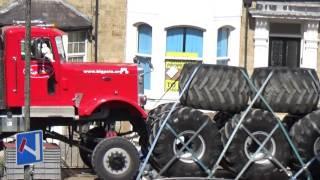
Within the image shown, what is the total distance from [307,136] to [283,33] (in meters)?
11.2

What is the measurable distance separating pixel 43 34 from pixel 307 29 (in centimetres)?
1074

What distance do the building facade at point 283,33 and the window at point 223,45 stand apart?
2.48 feet

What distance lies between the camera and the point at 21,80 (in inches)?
627

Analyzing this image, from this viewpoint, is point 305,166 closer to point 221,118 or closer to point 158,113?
point 221,118

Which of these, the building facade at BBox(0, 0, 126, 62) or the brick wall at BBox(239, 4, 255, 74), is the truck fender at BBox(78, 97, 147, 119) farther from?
the brick wall at BBox(239, 4, 255, 74)

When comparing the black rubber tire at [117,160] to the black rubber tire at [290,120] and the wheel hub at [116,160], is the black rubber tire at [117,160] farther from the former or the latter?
the black rubber tire at [290,120]

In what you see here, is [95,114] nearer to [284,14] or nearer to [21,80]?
[21,80]

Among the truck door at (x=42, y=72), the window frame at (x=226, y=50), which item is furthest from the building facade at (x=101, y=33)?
the truck door at (x=42, y=72)

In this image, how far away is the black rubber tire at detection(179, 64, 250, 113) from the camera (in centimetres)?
1362

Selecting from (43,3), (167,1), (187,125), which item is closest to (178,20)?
(167,1)

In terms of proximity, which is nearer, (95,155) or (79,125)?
(95,155)

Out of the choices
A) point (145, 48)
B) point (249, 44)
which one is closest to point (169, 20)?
point (145, 48)

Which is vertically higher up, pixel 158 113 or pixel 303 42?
pixel 303 42

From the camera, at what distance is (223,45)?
77.7 ft
